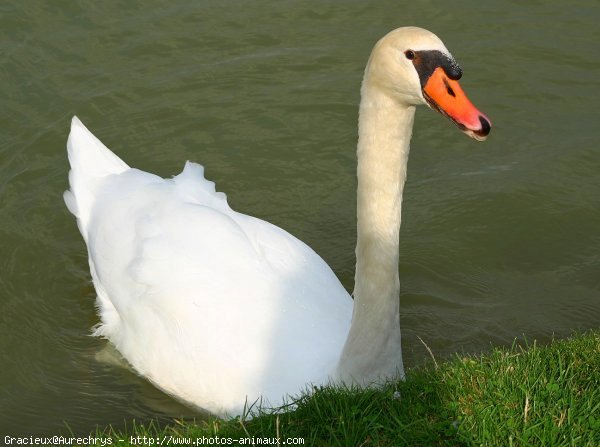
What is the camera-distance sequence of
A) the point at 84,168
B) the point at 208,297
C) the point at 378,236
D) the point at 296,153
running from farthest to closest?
the point at 296,153 → the point at 84,168 → the point at 208,297 → the point at 378,236

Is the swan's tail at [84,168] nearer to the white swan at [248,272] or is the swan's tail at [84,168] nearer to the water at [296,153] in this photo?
the white swan at [248,272]

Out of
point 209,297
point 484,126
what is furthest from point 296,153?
point 484,126

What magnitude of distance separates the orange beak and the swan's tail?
11.7ft

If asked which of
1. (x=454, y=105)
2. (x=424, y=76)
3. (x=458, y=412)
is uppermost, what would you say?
(x=424, y=76)

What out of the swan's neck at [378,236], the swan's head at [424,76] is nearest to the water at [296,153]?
the swan's neck at [378,236]

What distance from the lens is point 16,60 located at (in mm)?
9031

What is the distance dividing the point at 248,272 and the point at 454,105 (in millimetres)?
2214

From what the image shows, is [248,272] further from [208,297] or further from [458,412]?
[458,412]

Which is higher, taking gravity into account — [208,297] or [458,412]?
[208,297]

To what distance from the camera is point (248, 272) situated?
559 cm

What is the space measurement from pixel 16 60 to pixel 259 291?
15.6 ft

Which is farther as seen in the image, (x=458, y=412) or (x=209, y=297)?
(x=209, y=297)

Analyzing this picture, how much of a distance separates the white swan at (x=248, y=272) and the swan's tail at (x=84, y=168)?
0.03 feet

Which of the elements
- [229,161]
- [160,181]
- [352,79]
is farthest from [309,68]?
[160,181]
